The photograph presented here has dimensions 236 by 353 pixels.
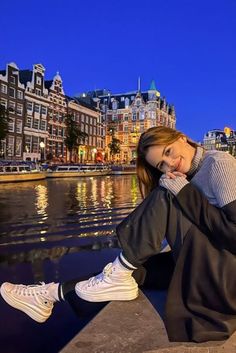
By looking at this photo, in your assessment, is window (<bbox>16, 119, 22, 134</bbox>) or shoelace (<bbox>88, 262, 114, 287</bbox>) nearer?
shoelace (<bbox>88, 262, 114, 287</bbox>)

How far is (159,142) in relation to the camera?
1739 millimetres

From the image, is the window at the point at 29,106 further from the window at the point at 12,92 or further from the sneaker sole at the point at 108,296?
the sneaker sole at the point at 108,296

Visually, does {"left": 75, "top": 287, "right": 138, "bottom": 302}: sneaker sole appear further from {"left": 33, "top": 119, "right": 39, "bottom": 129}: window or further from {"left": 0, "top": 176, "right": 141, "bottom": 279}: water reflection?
{"left": 33, "top": 119, "right": 39, "bottom": 129}: window

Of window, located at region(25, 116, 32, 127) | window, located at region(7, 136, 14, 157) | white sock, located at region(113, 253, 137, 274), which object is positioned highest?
window, located at region(25, 116, 32, 127)

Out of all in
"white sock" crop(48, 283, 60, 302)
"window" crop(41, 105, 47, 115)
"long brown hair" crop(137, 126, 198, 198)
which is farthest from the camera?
"window" crop(41, 105, 47, 115)

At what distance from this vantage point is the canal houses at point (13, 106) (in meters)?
37.4

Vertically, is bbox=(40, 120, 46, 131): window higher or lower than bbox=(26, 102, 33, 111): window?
lower

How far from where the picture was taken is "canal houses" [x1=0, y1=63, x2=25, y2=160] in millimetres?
37406

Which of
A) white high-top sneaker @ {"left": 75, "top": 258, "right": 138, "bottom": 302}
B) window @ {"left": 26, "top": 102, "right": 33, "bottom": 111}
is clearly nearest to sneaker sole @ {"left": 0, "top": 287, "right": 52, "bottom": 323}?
white high-top sneaker @ {"left": 75, "top": 258, "right": 138, "bottom": 302}

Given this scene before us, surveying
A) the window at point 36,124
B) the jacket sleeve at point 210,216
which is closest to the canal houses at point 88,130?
the window at point 36,124

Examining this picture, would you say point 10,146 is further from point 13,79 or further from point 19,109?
point 13,79

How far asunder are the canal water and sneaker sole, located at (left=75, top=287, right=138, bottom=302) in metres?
0.47

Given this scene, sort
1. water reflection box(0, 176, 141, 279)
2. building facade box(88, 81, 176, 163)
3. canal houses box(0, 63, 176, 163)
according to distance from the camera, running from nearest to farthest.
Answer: water reflection box(0, 176, 141, 279) < canal houses box(0, 63, 176, 163) < building facade box(88, 81, 176, 163)

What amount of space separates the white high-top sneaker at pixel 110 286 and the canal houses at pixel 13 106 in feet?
120
